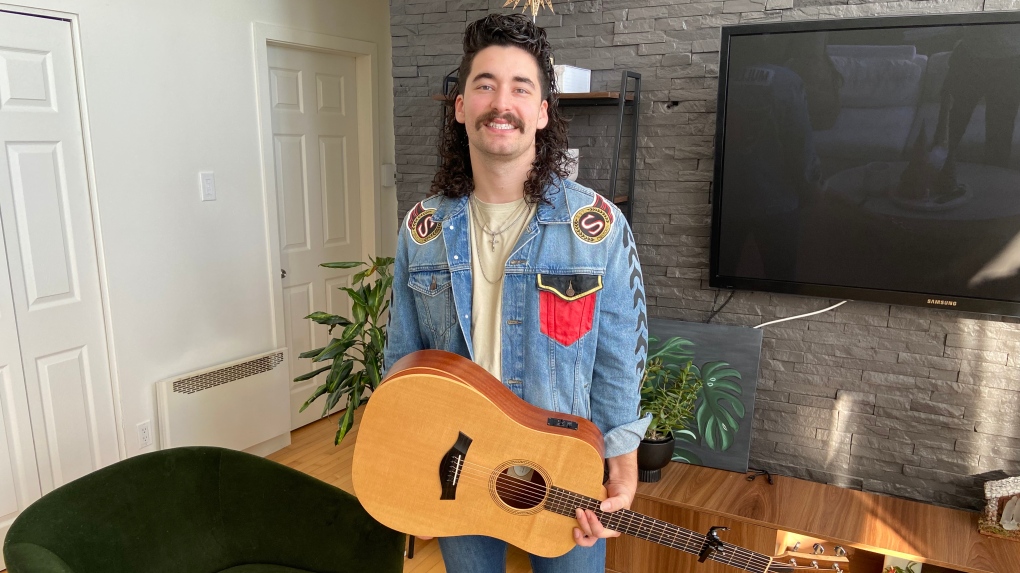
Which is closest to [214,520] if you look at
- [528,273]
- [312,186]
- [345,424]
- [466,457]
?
[345,424]

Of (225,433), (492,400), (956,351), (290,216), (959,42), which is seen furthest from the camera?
(290,216)

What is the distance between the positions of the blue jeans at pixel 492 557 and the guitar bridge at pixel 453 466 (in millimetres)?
111

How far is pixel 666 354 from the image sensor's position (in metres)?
2.37

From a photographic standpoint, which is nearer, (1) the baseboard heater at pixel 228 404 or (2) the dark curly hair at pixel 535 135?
(2) the dark curly hair at pixel 535 135

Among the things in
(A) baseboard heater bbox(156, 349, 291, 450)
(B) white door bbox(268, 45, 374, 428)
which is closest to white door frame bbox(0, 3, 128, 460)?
(A) baseboard heater bbox(156, 349, 291, 450)

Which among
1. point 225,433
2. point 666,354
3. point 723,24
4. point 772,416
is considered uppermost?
point 723,24

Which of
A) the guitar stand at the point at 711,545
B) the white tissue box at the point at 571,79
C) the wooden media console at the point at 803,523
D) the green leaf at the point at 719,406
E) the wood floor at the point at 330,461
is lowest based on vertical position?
the wood floor at the point at 330,461

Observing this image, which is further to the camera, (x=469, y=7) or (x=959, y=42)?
(x=469, y=7)

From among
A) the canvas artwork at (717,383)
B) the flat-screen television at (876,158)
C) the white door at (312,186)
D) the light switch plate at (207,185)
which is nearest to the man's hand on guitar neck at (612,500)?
the canvas artwork at (717,383)

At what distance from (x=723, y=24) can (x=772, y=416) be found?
4.36 feet

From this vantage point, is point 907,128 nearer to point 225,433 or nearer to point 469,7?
point 469,7

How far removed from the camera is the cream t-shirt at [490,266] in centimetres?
123

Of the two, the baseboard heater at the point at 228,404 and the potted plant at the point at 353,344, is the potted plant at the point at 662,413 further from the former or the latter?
the baseboard heater at the point at 228,404

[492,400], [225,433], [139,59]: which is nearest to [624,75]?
[492,400]
